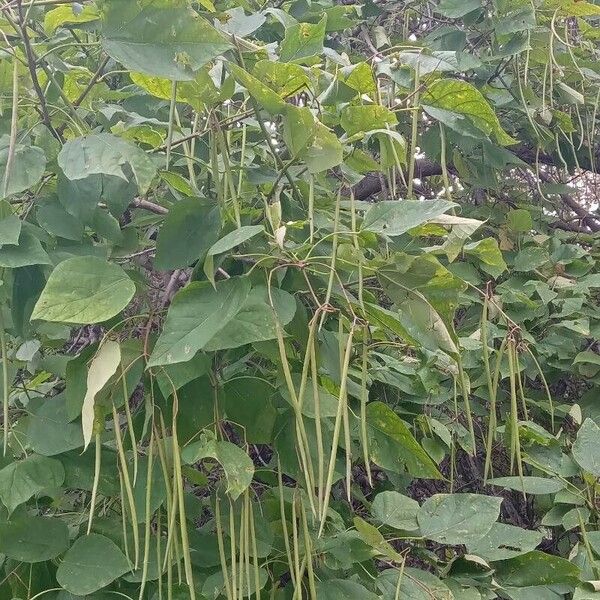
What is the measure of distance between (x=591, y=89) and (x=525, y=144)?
0.19m

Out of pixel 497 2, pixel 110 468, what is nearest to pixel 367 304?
pixel 110 468

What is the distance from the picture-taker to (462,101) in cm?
79

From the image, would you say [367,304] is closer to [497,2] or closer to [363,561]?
[363,561]

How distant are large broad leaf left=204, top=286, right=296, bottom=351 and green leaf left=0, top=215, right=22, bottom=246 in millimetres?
205

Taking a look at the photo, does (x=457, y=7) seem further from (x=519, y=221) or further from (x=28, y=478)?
(x=28, y=478)

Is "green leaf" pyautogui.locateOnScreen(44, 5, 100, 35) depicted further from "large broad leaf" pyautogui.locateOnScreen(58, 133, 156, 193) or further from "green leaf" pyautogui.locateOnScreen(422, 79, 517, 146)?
"green leaf" pyautogui.locateOnScreen(422, 79, 517, 146)

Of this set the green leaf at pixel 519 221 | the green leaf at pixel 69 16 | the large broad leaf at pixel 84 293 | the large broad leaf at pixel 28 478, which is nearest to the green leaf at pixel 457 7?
the green leaf at pixel 519 221

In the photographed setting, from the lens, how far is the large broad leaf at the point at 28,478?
0.71 m

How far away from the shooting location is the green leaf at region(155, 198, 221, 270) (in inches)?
28.8

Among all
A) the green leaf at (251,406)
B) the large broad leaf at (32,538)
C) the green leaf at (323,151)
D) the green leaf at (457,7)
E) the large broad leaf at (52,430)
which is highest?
the green leaf at (323,151)

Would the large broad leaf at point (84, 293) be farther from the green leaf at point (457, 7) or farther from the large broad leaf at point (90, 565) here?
the green leaf at point (457, 7)

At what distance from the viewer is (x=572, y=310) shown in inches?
52.4

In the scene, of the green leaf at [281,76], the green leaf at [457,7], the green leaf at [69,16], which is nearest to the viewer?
the green leaf at [281,76]

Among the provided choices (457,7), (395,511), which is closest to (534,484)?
(395,511)
